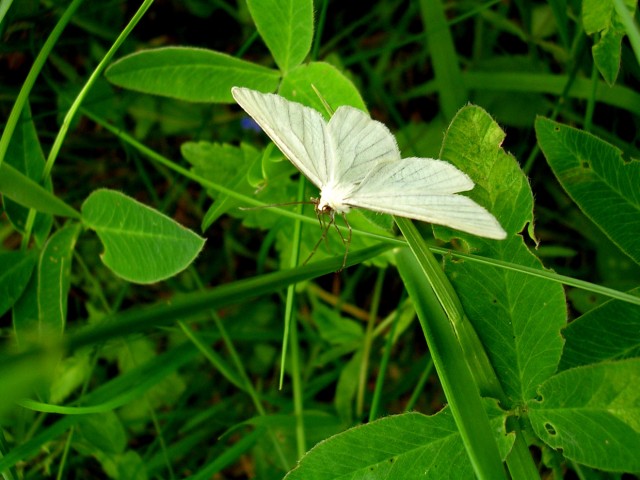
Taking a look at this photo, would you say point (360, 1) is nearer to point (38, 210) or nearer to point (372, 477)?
point (38, 210)

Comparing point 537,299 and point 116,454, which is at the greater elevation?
point 537,299

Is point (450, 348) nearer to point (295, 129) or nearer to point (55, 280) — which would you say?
point (295, 129)

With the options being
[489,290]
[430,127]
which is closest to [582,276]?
[430,127]

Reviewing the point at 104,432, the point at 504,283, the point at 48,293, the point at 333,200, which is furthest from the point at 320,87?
the point at 104,432

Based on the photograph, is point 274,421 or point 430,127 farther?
point 430,127

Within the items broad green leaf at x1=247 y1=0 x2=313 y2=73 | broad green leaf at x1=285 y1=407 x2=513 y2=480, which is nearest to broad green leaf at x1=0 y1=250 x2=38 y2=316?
broad green leaf at x1=247 y1=0 x2=313 y2=73

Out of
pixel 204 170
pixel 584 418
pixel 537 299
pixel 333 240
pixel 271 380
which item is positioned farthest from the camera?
pixel 271 380

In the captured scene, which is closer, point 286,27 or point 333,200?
point 333,200
